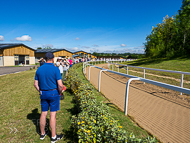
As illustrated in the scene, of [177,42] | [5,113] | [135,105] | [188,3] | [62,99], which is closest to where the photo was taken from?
[5,113]

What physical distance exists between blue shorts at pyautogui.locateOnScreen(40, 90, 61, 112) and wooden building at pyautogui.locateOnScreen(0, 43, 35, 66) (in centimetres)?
3150

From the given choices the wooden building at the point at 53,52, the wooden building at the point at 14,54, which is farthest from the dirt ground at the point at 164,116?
the wooden building at the point at 53,52

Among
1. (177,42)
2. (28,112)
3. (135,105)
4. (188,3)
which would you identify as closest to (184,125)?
(135,105)

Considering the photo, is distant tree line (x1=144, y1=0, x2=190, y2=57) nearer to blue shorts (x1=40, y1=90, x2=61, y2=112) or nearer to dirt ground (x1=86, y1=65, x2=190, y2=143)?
dirt ground (x1=86, y1=65, x2=190, y2=143)

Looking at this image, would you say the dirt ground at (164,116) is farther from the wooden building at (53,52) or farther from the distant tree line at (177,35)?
the wooden building at (53,52)

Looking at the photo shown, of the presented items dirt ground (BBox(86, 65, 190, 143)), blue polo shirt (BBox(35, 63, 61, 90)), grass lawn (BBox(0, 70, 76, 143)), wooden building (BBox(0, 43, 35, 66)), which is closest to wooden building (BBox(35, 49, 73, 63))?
wooden building (BBox(0, 43, 35, 66))

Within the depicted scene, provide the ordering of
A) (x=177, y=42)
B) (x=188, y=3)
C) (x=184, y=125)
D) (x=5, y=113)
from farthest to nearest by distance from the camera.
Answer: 1. (x=177, y=42)
2. (x=188, y=3)
3. (x=5, y=113)
4. (x=184, y=125)

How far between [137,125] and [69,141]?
1.61m

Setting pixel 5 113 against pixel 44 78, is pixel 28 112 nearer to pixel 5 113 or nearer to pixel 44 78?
pixel 5 113

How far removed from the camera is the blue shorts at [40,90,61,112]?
253 centimetres

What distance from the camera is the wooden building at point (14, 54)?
2788 centimetres

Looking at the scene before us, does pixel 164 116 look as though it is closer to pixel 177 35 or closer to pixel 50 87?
pixel 50 87

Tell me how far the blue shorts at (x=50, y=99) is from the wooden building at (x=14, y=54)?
Result: 31503 millimetres

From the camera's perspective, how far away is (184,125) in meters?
2.94
